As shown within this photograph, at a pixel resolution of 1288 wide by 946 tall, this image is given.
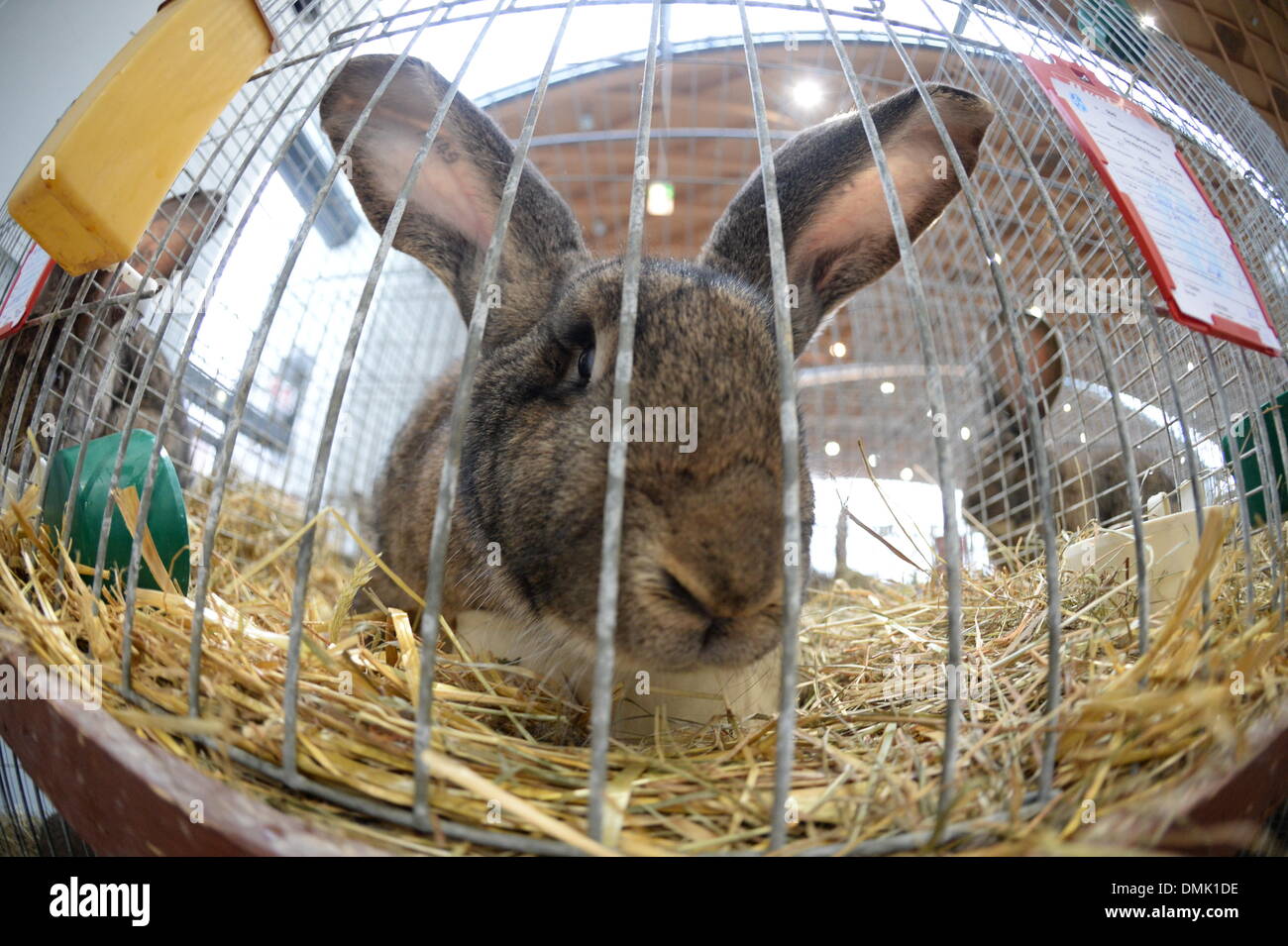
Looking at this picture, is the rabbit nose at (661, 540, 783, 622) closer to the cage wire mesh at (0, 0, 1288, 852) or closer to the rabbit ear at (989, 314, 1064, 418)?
the cage wire mesh at (0, 0, 1288, 852)

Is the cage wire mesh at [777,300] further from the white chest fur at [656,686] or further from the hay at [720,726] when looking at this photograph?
the white chest fur at [656,686]

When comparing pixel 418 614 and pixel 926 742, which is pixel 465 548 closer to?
pixel 418 614

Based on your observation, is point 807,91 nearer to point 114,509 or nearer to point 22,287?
point 22,287

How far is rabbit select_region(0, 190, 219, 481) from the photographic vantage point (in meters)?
1.93

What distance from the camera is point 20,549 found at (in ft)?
5.58

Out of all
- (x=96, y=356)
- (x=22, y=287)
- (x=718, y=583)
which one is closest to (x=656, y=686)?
(x=718, y=583)

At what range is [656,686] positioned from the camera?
154 centimetres

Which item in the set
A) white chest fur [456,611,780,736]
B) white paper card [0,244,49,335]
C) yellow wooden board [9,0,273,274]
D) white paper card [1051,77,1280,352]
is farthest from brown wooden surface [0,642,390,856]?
white paper card [1051,77,1280,352]

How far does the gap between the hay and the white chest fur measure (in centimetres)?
4

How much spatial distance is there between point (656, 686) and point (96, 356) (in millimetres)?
2026

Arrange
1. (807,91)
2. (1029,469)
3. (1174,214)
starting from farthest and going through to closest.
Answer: (807,91) < (1029,469) < (1174,214)
